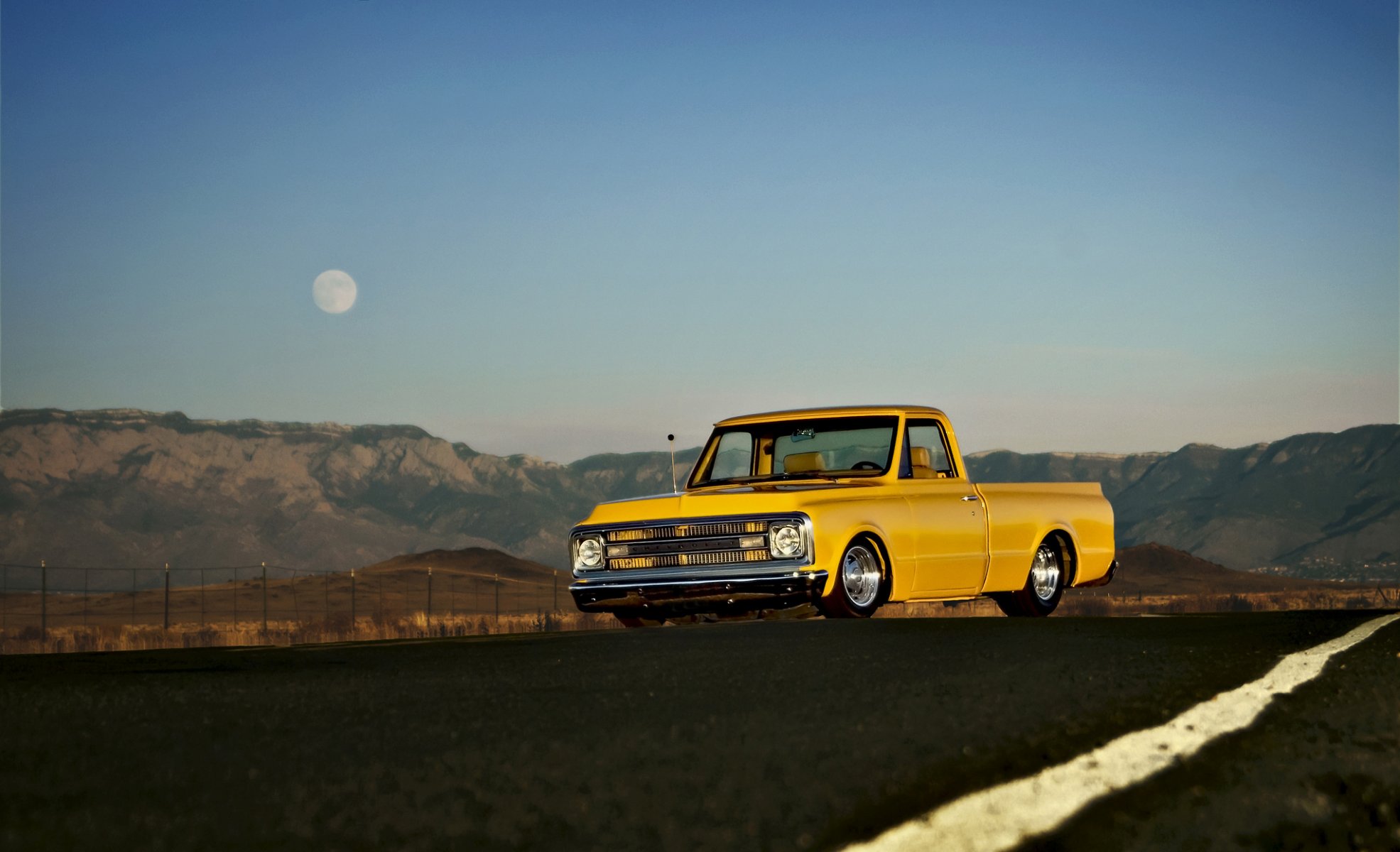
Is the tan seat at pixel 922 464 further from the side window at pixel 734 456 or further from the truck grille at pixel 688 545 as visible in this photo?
the truck grille at pixel 688 545

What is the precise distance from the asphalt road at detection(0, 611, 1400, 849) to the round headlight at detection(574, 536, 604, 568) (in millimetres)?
4913

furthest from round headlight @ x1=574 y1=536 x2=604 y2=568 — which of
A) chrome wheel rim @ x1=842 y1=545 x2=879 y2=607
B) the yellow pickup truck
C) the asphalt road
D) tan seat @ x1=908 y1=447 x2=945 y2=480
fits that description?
the asphalt road

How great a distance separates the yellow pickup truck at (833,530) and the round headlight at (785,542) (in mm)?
11

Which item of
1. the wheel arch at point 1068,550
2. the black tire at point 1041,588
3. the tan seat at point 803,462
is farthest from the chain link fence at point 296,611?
the tan seat at point 803,462

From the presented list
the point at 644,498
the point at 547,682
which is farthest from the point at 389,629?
the point at 547,682

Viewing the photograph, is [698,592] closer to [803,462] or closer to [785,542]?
[785,542]

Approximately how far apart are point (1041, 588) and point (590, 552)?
431cm

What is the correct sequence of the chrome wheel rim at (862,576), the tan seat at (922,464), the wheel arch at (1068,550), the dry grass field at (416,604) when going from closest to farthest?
the chrome wheel rim at (862,576), the tan seat at (922,464), the wheel arch at (1068,550), the dry grass field at (416,604)

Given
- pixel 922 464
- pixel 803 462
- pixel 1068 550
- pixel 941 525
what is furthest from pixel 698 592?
pixel 1068 550

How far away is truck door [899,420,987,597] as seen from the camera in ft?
42.1

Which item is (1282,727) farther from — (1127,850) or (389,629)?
(389,629)

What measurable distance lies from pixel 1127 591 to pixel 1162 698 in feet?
272

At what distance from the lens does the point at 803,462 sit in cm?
1370

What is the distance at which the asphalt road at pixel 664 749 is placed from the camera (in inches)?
139
